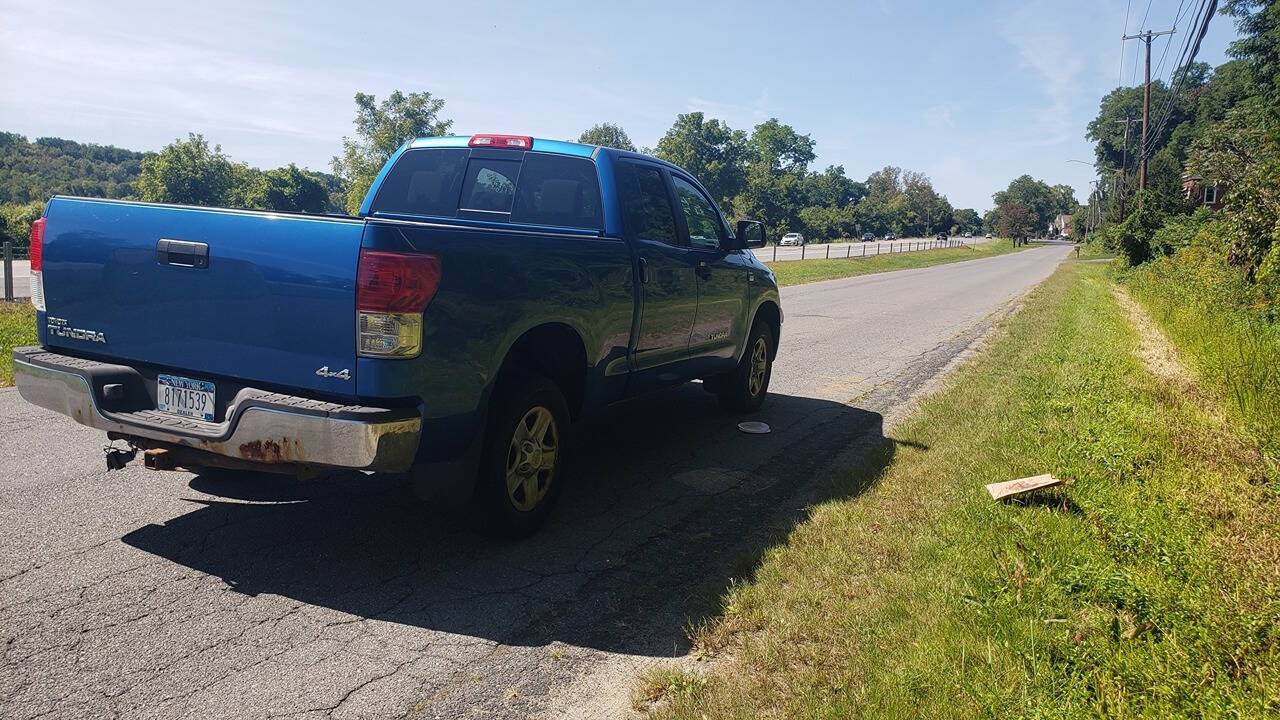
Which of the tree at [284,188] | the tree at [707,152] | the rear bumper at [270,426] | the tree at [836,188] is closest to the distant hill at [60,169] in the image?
the tree at [284,188]

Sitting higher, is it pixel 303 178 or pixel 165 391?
pixel 303 178

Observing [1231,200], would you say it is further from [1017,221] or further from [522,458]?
[1017,221]

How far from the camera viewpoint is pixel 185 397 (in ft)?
12.2

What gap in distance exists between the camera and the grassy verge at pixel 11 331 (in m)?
8.09

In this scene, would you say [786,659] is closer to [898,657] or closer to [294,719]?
[898,657]

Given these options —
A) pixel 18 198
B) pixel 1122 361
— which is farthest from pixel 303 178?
pixel 1122 361

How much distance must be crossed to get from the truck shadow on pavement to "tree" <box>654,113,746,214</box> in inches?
4659

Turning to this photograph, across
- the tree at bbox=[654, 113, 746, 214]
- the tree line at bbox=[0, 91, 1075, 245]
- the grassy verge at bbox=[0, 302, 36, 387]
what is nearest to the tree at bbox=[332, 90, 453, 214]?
the tree line at bbox=[0, 91, 1075, 245]

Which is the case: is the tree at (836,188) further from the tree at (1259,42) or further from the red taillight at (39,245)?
the red taillight at (39,245)

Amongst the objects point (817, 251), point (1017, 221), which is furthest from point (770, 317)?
point (1017, 221)

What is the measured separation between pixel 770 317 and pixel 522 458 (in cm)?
405

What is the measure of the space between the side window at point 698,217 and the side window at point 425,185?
63.1 inches

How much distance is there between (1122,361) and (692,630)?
8.33 m

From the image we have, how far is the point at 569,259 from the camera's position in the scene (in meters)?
4.27
